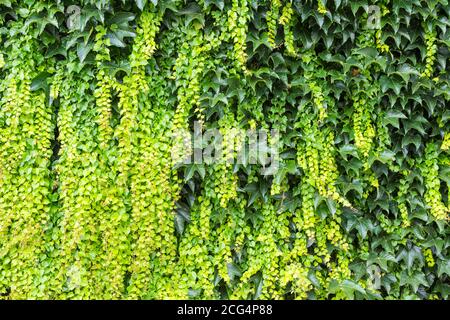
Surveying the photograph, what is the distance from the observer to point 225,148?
297 centimetres

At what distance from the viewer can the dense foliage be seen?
2.89m

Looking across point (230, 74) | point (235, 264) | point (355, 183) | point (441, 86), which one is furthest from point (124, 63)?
point (441, 86)

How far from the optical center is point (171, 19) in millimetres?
2998

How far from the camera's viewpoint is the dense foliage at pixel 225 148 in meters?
2.89

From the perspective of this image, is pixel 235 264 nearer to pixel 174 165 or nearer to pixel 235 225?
pixel 235 225

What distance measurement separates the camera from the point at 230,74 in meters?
3.00

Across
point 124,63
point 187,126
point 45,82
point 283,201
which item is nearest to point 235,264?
point 283,201

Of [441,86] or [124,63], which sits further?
[441,86]

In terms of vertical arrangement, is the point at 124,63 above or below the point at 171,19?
below
